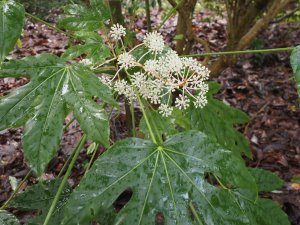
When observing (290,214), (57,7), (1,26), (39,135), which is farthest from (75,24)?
(57,7)

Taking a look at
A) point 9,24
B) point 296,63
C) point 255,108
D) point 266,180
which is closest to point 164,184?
point 296,63

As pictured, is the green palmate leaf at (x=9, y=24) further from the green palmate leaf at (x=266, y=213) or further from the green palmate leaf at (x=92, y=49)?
the green palmate leaf at (x=266, y=213)

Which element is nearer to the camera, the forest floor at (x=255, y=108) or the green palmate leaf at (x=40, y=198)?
the green palmate leaf at (x=40, y=198)

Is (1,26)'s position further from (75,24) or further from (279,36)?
(279,36)

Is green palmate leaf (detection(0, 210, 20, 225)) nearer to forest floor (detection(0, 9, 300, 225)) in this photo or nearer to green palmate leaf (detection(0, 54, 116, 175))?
green palmate leaf (detection(0, 54, 116, 175))

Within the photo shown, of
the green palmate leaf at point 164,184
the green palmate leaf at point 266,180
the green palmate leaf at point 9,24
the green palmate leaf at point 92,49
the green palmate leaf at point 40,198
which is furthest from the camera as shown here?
the green palmate leaf at point 266,180

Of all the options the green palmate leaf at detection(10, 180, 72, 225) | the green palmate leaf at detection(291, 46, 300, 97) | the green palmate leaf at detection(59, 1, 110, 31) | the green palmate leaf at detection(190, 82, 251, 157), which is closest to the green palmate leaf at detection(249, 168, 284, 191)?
the green palmate leaf at detection(190, 82, 251, 157)

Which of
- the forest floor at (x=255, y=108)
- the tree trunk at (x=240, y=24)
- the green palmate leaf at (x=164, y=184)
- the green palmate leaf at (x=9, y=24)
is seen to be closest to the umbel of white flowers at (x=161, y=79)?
the green palmate leaf at (x=164, y=184)

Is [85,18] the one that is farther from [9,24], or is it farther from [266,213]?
[266,213]
